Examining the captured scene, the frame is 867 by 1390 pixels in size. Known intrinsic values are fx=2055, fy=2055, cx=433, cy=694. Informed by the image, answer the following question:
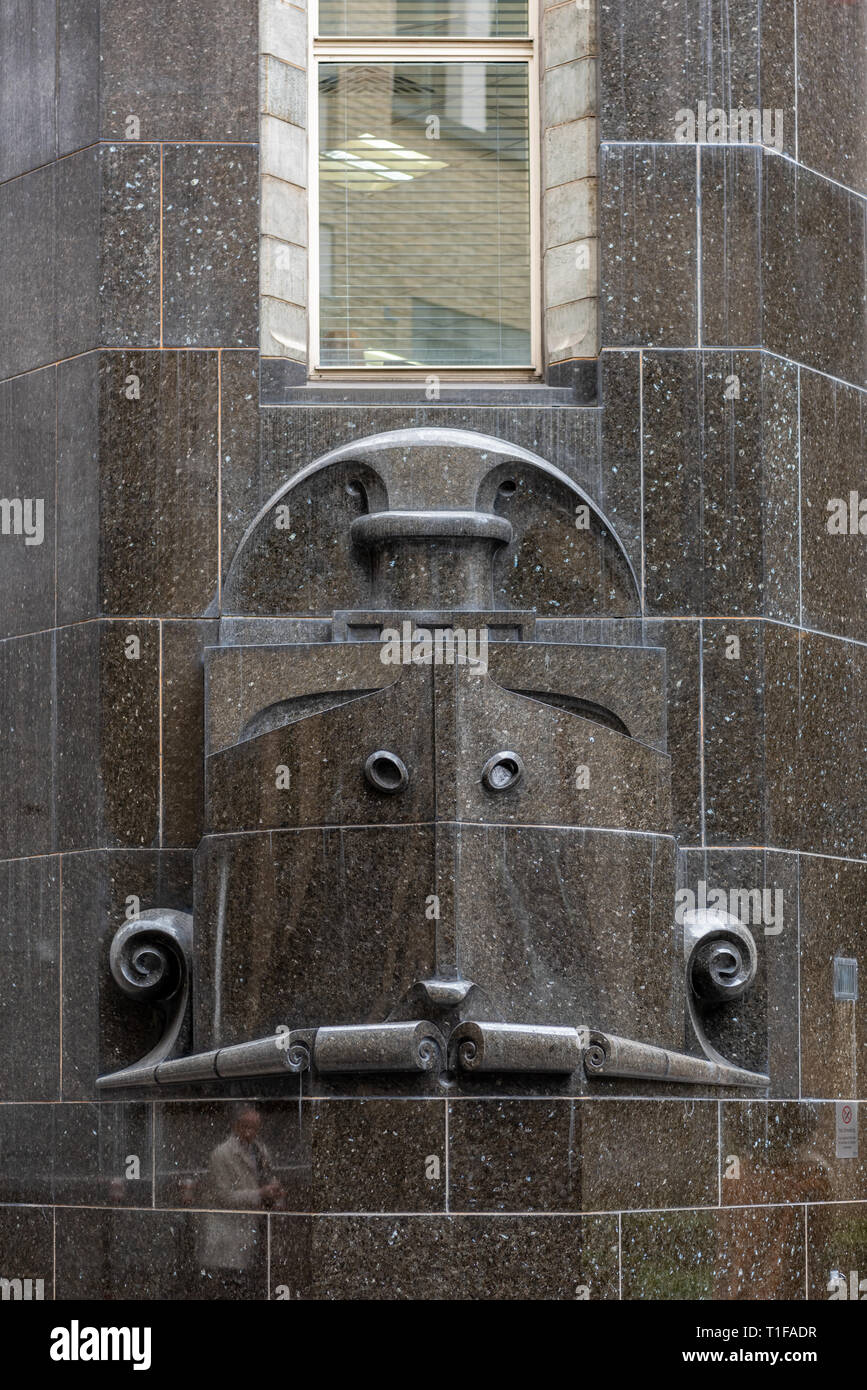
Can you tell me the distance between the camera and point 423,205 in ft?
40.2

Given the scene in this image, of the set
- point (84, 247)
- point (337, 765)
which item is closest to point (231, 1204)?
point (337, 765)

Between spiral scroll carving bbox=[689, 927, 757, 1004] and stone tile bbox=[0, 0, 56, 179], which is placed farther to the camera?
stone tile bbox=[0, 0, 56, 179]

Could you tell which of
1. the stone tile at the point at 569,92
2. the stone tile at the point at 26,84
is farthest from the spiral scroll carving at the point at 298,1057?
the stone tile at the point at 569,92

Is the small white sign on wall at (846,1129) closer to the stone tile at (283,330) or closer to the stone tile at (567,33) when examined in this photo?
the stone tile at (283,330)

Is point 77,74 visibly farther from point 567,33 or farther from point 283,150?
point 567,33

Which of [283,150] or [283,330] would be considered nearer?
[283,330]

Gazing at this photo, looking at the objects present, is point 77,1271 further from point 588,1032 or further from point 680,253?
point 680,253

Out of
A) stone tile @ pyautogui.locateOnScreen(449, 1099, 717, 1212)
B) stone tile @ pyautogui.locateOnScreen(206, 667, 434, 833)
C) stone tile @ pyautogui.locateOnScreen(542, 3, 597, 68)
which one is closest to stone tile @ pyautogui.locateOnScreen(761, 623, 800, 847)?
stone tile @ pyautogui.locateOnScreen(449, 1099, 717, 1212)

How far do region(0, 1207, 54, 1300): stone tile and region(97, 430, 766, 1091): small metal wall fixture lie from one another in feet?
2.91

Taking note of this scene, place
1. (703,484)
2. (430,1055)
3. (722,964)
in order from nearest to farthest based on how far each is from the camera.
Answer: (430,1055), (722,964), (703,484)

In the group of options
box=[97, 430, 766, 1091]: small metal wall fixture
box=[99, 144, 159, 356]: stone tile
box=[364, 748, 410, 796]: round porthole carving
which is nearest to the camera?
box=[97, 430, 766, 1091]: small metal wall fixture

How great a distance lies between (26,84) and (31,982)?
530 centimetres

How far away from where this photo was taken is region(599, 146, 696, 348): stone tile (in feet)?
37.9

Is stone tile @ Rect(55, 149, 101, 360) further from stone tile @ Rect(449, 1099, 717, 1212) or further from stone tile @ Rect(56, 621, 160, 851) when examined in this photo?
stone tile @ Rect(449, 1099, 717, 1212)
